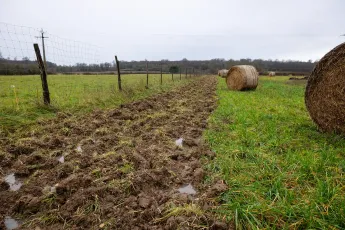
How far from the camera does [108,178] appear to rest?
131 inches

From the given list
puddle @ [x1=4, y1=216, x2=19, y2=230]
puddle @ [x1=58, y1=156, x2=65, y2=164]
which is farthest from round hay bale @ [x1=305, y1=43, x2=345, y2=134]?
puddle @ [x1=4, y1=216, x2=19, y2=230]

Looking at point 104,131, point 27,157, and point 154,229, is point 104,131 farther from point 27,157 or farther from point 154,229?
point 154,229

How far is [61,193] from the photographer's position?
301cm

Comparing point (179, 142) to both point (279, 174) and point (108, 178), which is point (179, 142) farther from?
point (279, 174)

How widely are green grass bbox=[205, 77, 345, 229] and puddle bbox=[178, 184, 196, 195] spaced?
0.42 m

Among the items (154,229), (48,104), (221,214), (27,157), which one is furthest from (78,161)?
(48,104)

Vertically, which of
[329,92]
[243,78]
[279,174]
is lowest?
[279,174]

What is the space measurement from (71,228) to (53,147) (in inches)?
101

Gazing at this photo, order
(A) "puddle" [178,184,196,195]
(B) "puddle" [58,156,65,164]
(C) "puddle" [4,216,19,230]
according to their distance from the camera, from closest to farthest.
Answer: (C) "puddle" [4,216,19,230]
(A) "puddle" [178,184,196,195]
(B) "puddle" [58,156,65,164]

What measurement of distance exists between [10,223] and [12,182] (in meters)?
0.99

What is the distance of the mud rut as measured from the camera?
8.40 ft

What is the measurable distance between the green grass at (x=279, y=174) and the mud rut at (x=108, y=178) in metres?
0.28

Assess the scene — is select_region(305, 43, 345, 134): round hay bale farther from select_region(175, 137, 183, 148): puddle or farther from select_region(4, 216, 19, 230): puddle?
select_region(4, 216, 19, 230): puddle

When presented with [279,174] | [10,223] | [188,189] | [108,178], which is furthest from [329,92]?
[10,223]
